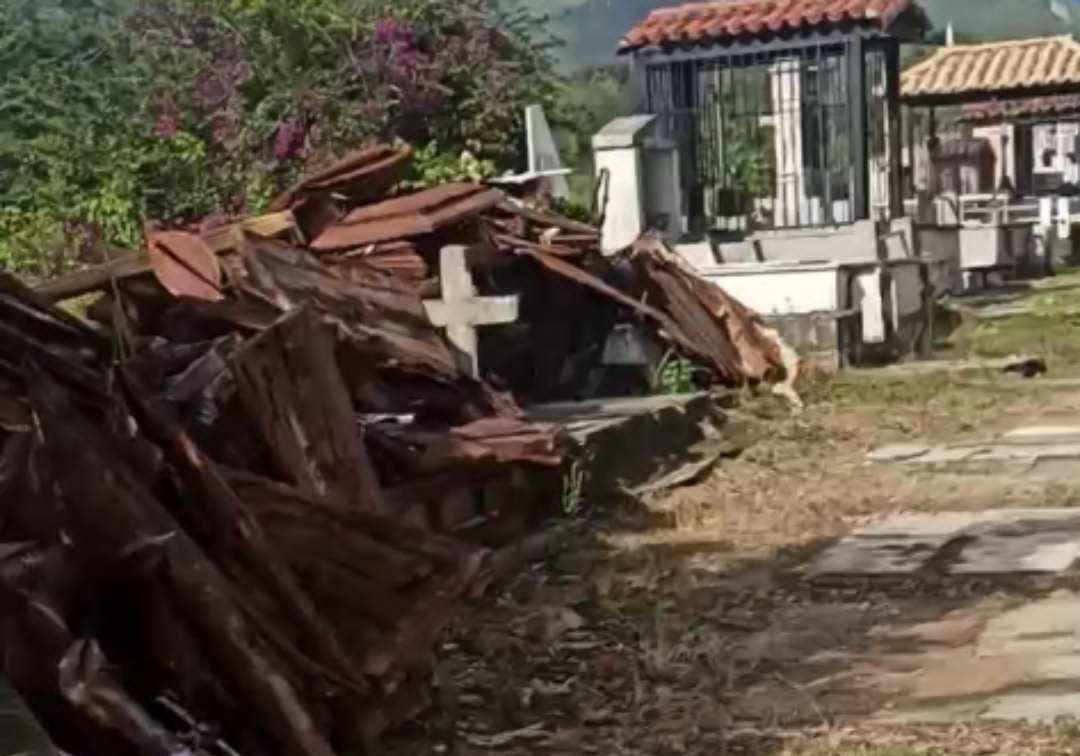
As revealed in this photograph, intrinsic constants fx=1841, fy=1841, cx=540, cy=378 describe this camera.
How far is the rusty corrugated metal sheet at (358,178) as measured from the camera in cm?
895

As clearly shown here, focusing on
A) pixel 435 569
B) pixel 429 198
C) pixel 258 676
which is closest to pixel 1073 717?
pixel 435 569

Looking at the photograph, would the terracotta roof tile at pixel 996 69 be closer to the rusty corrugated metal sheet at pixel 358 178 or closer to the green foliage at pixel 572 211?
the green foliage at pixel 572 211

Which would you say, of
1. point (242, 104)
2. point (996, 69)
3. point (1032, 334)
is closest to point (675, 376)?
point (242, 104)

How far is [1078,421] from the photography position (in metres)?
11.4

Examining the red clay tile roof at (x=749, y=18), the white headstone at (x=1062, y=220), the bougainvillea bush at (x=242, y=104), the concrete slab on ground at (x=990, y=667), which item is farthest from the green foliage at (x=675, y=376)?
the white headstone at (x=1062, y=220)

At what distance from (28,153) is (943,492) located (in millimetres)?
8388

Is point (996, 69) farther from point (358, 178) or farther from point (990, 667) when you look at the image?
point (990, 667)

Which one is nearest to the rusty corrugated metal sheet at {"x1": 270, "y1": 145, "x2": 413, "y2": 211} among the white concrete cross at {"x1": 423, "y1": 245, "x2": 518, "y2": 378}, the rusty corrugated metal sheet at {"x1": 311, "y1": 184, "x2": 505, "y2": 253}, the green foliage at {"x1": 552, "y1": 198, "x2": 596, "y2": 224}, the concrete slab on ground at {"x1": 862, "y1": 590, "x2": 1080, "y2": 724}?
the rusty corrugated metal sheet at {"x1": 311, "y1": 184, "x2": 505, "y2": 253}

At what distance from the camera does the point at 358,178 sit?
30.4 feet

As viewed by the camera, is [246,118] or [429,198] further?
[246,118]

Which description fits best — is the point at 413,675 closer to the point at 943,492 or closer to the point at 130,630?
the point at 130,630

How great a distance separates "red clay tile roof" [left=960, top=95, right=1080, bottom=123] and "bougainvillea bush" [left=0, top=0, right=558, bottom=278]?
2174 cm

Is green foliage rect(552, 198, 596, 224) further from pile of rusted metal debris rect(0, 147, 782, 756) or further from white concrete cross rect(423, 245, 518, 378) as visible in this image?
pile of rusted metal debris rect(0, 147, 782, 756)

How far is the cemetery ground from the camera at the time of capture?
5129mm
